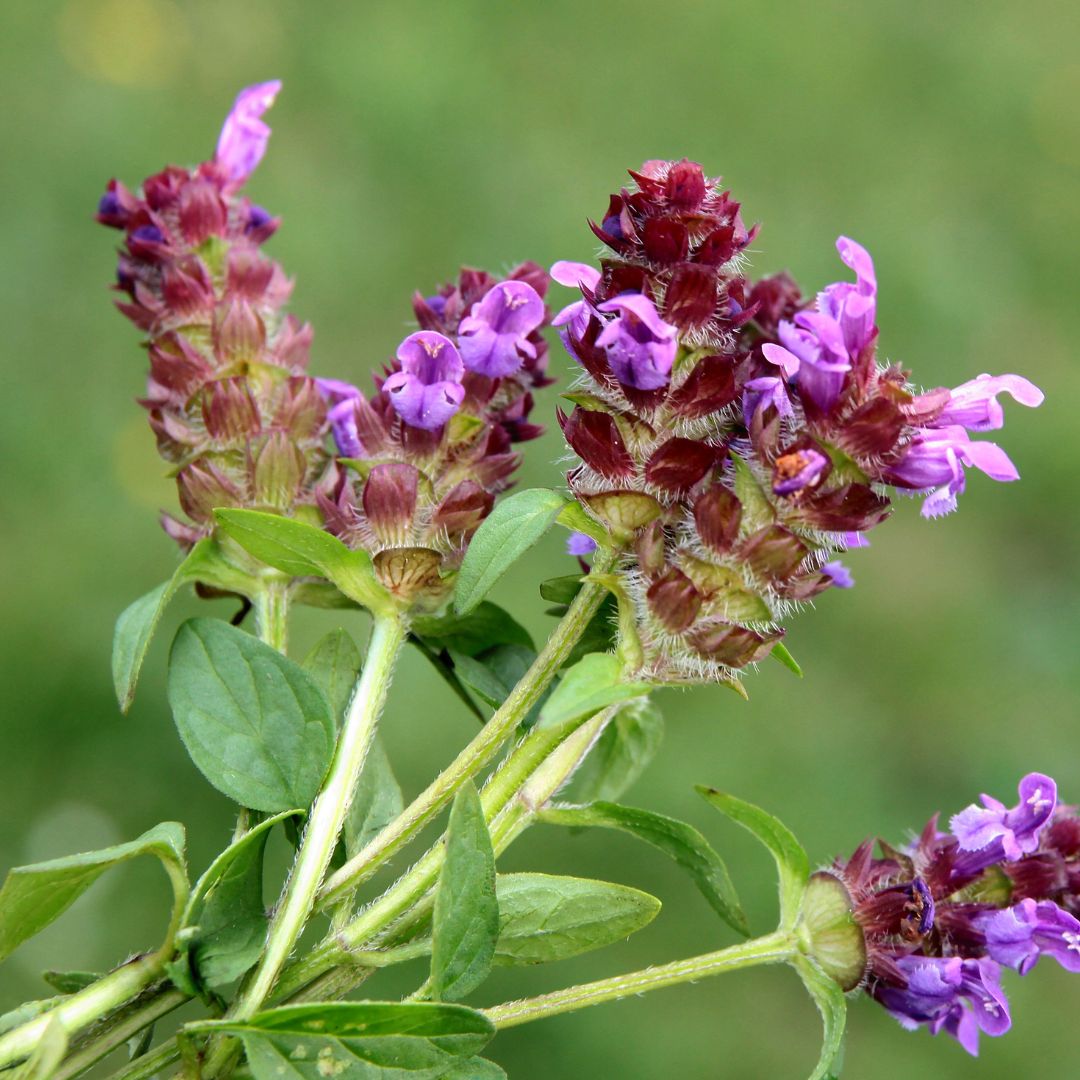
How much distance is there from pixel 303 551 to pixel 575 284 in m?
0.47

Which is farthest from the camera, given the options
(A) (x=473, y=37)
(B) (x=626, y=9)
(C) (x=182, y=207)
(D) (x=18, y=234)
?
(B) (x=626, y=9)

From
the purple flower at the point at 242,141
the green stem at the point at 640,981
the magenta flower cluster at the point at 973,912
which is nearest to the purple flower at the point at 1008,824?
the magenta flower cluster at the point at 973,912

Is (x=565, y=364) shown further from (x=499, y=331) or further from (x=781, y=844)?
(x=781, y=844)

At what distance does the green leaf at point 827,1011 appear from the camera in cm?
154

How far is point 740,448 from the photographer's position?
155cm

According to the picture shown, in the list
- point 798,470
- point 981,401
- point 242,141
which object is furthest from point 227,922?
point 242,141

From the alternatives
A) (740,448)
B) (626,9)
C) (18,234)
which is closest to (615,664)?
(740,448)

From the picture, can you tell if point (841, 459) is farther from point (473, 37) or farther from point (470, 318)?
point (473, 37)

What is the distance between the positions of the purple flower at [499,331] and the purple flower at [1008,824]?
80 cm

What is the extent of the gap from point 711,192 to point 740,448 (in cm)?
30

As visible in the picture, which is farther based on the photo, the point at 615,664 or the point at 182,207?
the point at 182,207

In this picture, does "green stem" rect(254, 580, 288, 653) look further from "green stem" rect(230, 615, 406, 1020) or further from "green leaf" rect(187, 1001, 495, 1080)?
"green leaf" rect(187, 1001, 495, 1080)

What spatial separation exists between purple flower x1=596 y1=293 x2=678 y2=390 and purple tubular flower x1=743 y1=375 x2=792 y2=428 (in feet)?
0.33

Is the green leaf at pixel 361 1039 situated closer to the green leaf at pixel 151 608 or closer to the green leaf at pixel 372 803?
the green leaf at pixel 372 803
